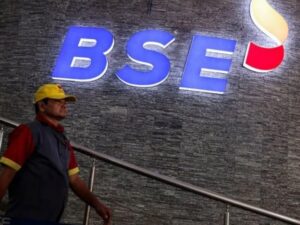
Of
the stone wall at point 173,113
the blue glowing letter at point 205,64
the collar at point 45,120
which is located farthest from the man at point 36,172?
the blue glowing letter at point 205,64

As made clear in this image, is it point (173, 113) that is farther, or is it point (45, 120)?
point (173, 113)

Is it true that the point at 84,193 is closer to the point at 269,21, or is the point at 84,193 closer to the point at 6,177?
the point at 6,177

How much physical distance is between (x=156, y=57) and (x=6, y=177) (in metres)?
3.52

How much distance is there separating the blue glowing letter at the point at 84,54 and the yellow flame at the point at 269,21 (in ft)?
5.65

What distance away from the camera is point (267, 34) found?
5750 mm

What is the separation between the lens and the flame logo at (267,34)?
18.5 ft

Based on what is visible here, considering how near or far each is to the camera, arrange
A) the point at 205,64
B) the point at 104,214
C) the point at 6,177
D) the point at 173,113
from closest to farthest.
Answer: the point at 6,177 < the point at 104,214 < the point at 173,113 < the point at 205,64

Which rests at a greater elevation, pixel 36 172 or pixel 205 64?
pixel 36 172

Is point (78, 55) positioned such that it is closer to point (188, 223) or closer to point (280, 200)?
point (188, 223)

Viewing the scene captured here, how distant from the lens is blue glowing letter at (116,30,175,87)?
5492 millimetres

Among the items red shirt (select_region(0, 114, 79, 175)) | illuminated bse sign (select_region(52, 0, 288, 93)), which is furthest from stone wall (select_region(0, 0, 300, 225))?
red shirt (select_region(0, 114, 79, 175))

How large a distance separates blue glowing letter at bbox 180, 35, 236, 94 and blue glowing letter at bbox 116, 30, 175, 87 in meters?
0.25

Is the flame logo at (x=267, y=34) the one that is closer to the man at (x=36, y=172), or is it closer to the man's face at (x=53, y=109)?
the man's face at (x=53, y=109)

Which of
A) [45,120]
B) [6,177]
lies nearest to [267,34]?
[45,120]
